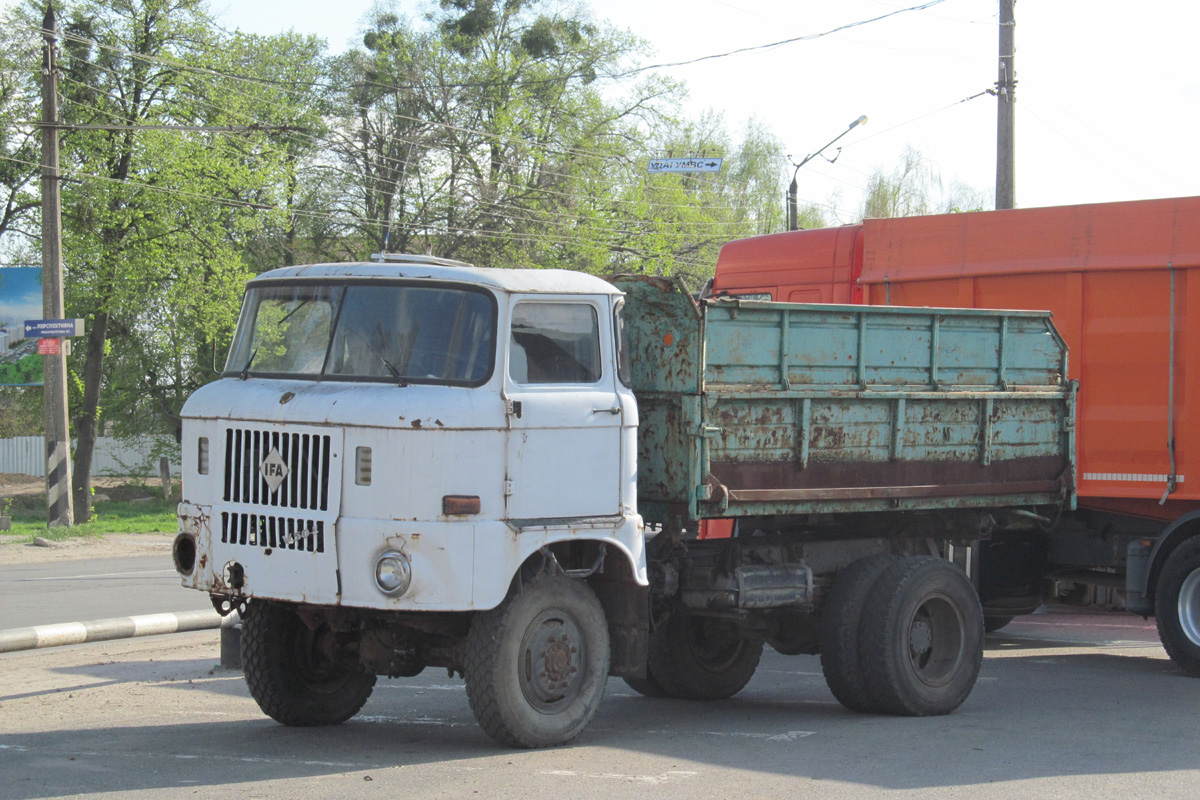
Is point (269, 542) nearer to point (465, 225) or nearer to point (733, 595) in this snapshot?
point (733, 595)

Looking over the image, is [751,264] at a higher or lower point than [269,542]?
higher

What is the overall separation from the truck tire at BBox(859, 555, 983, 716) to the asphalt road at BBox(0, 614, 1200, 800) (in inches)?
6.7

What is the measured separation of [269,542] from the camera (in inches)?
270

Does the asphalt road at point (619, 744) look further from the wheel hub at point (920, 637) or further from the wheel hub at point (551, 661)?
the wheel hub at point (920, 637)

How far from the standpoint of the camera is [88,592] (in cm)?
1543

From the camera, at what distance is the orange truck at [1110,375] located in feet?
33.9

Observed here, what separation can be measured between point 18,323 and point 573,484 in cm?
2647

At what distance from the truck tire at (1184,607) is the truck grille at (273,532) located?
6.64 meters

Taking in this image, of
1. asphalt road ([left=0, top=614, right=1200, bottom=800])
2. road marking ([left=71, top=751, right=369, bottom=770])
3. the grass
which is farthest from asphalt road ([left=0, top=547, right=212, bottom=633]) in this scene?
road marking ([left=71, top=751, right=369, bottom=770])

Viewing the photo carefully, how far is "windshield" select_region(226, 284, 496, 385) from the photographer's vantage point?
6836 mm

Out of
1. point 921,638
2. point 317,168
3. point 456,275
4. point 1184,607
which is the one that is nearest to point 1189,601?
point 1184,607

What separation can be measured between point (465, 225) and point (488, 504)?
3565 centimetres

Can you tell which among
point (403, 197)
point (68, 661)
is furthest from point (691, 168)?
point (68, 661)

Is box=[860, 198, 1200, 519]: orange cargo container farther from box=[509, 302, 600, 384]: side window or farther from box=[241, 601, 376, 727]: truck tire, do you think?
box=[241, 601, 376, 727]: truck tire
